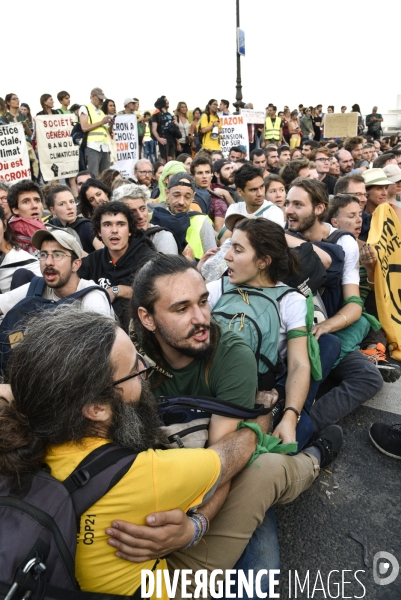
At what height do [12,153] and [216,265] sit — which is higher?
[12,153]

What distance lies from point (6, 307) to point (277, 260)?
5.84 ft

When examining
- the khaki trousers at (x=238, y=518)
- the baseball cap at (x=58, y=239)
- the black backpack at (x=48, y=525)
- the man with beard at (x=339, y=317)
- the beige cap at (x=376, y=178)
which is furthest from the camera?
the beige cap at (x=376, y=178)

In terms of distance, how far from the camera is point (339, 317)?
353 centimetres

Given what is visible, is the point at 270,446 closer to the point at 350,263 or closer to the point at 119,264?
the point at 350,263

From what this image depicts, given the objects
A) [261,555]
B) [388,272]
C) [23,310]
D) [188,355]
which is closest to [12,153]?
[23,310]

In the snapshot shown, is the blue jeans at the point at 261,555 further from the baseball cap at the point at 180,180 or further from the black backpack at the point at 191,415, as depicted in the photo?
the baseball cap at the point at 180,180

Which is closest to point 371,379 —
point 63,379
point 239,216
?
point 239,216

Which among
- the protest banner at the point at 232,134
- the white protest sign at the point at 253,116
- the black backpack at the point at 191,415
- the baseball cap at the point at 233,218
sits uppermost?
the white protest sign at the point at 253,116

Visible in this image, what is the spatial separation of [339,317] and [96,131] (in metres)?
6.86

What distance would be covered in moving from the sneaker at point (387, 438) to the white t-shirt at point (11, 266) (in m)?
2.66

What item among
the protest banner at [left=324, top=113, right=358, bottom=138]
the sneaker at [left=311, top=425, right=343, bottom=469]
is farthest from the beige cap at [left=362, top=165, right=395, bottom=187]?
the protest banner at [left=324, top=113, right=358, bottom=138]

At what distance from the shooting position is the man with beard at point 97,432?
1420mm

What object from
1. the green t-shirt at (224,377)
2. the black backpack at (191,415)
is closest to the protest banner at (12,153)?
the green t-shirt at (224,377)

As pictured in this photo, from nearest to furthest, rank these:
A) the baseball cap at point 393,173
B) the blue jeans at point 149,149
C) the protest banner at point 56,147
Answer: the baseball cap at point 393,173, the protest banner at point 56,147, the blue jeans at point 149,149
